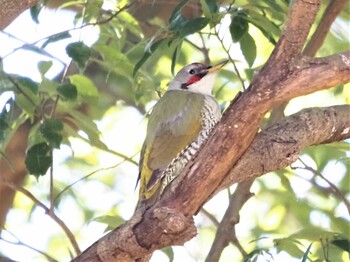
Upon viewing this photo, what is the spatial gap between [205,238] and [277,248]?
2.28 metres

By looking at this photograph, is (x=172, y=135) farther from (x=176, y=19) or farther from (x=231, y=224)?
(x=176, y=19)

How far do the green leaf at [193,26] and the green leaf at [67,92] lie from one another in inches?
20.6

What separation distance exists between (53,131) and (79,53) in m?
0.32

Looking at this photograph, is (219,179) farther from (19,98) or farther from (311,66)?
(19,98)

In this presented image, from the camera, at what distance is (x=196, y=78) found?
18.0 ft

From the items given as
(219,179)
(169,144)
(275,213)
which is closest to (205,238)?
(275,213)

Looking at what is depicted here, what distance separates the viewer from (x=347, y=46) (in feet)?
19.2

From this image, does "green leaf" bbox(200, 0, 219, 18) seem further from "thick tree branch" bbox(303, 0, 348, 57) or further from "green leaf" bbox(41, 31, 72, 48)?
"thick tree branch" bbox(303, 0, 348, 57)

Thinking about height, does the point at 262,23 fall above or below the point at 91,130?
above

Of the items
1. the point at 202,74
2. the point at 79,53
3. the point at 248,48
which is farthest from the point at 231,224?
the point at 79,53

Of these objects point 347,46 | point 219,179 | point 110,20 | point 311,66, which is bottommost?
point 219,179

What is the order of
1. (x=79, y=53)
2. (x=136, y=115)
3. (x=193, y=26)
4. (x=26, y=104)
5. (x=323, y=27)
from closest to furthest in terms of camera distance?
(x=193, y=26)
(x=79, y=53)
(x=26, y=104)
(x=323, y=27)
(x=136, y=115)

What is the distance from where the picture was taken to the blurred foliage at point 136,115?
4453 millimetres

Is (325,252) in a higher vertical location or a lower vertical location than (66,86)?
lower
